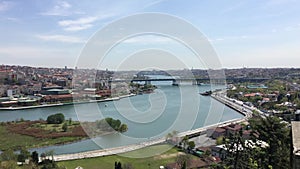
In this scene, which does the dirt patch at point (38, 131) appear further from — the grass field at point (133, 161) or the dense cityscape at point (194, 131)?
the grass field at point (133, 161)

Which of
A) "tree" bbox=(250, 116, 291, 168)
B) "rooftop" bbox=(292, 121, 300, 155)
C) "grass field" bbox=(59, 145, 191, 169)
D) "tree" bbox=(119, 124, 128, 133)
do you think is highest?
"rooftop" bbox=(292, 121, 300, 155)

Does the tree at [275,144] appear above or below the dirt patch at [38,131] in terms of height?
above

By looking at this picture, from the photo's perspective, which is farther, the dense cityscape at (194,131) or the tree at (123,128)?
the tree at (123,128)

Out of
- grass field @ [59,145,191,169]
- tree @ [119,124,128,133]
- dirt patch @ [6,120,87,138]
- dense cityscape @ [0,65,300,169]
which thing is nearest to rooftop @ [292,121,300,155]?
dense cityscape @ [0,65,300,169]

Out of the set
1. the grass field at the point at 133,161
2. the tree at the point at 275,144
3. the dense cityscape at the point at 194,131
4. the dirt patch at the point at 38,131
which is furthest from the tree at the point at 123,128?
the tree at the point at 275,144

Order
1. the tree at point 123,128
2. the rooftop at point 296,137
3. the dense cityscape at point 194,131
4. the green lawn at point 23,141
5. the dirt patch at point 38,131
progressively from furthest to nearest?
the dirt patch at point 38,131, the tree at point 123,128, the green lawn at point 23,141, the dense cityscape at point 194,131, the rooftop at point 296,137

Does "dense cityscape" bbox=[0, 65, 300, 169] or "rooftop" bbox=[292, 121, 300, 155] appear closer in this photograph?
"rooftop" bbox=[292, 121, 300, 155]

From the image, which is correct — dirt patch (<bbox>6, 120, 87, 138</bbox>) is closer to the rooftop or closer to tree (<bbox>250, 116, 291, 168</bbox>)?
tree (<bbox>250, 116, 291, 168</bbox>)

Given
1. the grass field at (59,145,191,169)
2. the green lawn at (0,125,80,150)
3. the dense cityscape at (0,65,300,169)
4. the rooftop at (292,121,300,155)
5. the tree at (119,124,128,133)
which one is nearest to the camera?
the rooftop at (292,121,300,155)

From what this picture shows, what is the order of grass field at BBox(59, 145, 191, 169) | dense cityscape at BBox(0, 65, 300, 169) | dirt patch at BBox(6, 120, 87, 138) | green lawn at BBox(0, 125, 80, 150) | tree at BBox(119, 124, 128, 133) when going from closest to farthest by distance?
dense cityscape at BBox(0, 65, 300, 169) → grass field at BBox(59, 145, 191, 169) → green lawn at BBox(0, 125, 80, 150) → tree at BBox(119, 124, 128, 133) → dirt patch at BBox(6, 120, 87, 138)

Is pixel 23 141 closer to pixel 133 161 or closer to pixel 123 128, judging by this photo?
pixel 123 128

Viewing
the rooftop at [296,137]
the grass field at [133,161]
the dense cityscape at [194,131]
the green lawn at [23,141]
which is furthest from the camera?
the green lawn at [23,141]
